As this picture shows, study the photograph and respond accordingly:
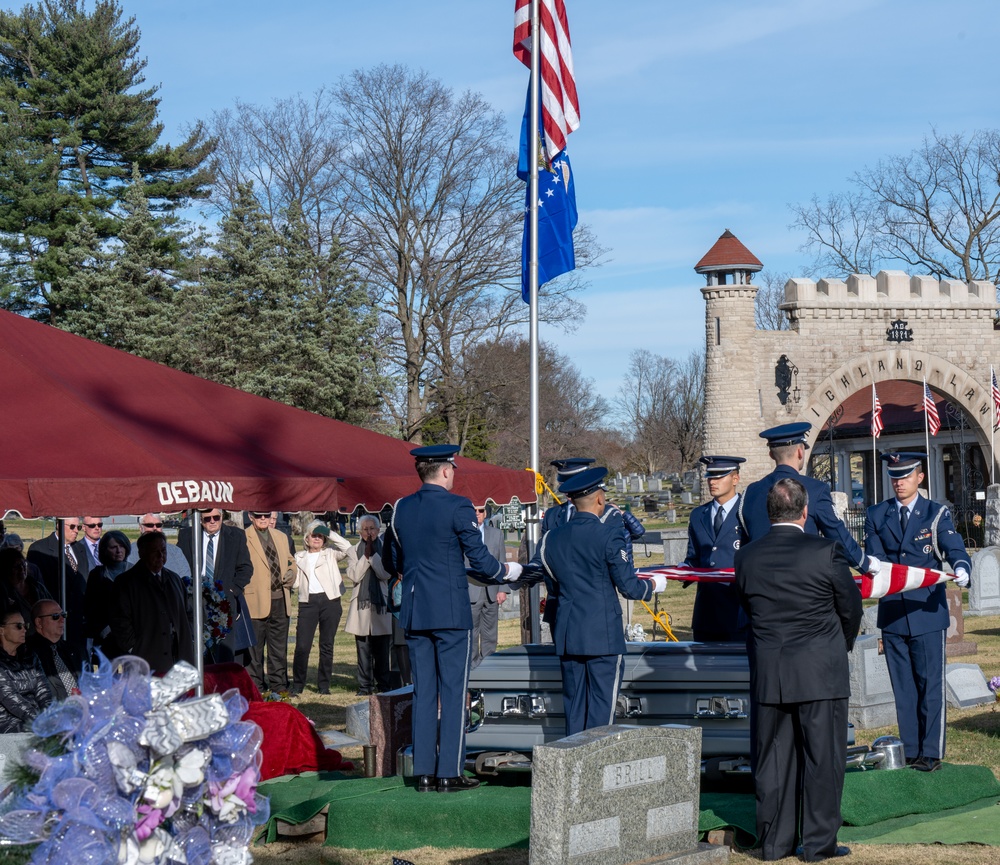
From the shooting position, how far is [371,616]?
12883 mm

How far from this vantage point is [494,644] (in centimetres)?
1388

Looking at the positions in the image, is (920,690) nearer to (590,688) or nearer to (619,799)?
(590,688)

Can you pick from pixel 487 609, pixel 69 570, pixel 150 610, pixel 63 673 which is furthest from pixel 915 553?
pixel 69 570

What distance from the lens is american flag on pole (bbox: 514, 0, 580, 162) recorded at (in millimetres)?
12109

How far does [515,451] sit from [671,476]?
101 feet

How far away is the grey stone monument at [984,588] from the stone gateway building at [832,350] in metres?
18.3

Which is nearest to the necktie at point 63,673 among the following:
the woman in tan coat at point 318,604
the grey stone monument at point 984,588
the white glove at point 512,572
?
the white glove at point 512,572

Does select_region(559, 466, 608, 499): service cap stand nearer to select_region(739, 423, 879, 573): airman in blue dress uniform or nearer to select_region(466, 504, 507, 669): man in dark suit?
select_region(739, 423, 879, 573): airman in blue dress uniform

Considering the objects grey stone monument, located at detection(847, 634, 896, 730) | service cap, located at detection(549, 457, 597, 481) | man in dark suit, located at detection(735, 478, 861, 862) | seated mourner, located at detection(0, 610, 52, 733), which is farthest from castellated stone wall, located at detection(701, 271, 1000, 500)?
seated mourner, located at detection(0, 610, 52, 733)

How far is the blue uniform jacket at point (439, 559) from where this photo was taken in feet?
24.7

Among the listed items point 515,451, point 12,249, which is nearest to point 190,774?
point 12,249

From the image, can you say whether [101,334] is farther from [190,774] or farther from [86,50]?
[190,774]

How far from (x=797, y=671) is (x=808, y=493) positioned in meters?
1.40

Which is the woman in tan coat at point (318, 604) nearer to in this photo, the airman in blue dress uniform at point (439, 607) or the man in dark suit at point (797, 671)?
the airman in blue dress uniform at point (439, 607)
